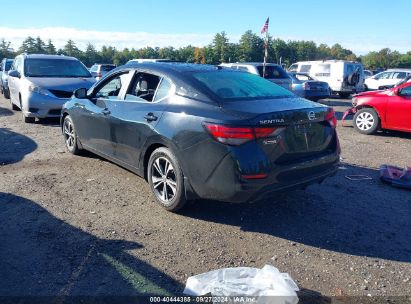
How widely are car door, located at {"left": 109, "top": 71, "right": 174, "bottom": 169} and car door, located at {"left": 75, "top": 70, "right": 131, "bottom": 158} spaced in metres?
0.14

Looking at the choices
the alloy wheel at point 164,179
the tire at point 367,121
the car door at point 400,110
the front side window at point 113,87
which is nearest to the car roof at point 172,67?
the front side window at point 113,87

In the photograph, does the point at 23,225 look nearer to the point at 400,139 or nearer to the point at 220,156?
the point at 220,156

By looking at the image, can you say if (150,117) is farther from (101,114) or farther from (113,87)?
(113,87)

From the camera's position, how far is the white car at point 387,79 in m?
22.3

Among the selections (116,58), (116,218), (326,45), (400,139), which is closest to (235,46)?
(116,58)

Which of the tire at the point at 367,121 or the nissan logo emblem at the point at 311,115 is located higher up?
the nissan logo emblem at the point at 311,115

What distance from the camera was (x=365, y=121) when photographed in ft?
32.1

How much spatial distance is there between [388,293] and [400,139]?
7.11 metres

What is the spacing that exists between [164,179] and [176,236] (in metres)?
0.78

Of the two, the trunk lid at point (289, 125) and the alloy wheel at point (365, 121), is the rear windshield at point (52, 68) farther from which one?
the trunk lid at point (289, 125)

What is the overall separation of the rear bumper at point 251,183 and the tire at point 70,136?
11.2ft

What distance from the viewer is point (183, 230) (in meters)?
4.07

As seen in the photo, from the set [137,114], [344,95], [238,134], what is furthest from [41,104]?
[344,95]

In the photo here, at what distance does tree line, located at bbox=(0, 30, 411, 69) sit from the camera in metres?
82.7
